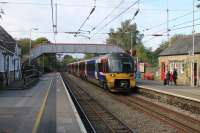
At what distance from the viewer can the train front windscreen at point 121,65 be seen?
31.3 meters

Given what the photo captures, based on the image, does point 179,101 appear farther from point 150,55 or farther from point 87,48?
point 150,55

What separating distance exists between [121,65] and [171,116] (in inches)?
484

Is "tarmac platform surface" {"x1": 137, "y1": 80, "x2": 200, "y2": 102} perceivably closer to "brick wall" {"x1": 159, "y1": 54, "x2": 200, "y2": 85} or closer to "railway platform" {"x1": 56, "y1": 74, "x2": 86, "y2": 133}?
"railway platform" {"x1": 56, "y1": 74, "x2": 86, "y2": 133}

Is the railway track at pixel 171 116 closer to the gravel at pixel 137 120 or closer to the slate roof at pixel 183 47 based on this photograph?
the gravel at pixel 137 120

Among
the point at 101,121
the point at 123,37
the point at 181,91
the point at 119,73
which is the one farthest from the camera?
the point at 123,37

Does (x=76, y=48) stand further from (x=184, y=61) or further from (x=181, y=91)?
(x=181, y=91)

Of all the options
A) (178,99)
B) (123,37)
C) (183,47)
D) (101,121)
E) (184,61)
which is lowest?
(101,121)

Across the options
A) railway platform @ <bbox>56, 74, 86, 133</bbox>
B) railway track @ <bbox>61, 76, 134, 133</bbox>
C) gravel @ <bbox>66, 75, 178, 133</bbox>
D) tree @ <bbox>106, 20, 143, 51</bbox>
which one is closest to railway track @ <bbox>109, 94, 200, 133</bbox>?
gravel @ <bbox>66, 75, 178, 133</bbox>

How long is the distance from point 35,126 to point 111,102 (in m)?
11.9

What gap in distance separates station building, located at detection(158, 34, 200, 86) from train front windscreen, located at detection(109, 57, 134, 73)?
8395 millimetres

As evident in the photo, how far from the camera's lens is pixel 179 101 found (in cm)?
2345

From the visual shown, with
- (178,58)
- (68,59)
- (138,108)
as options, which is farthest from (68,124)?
(68,59)

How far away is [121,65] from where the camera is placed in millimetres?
31344

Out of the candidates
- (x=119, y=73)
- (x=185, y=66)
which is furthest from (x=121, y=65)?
(x=185, y=66)
